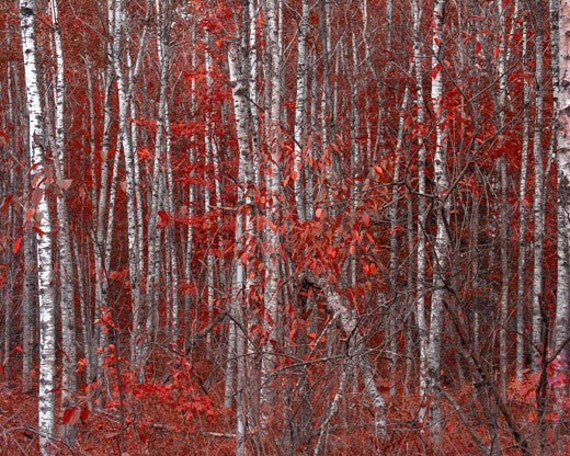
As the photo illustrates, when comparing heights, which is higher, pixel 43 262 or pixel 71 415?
pixel 43 262

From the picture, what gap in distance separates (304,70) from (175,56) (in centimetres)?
1173

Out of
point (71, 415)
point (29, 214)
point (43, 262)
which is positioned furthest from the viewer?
point (43, 262)

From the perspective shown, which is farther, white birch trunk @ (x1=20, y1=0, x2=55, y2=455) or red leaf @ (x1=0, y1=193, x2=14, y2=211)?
white birch trunk @ (x1=20, y1=0, x2=55, y2=455)

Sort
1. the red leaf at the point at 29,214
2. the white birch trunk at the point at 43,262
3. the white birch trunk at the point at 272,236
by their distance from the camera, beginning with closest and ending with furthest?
the red leaf at the point at 29,214, the white birch trunk at the point at 272,236, the white birch trunk at the point at 43,262

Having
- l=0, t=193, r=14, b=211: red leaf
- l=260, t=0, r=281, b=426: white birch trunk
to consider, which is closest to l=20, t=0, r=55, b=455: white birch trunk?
l=260, t=0, r=281, b=426: white birch trunk

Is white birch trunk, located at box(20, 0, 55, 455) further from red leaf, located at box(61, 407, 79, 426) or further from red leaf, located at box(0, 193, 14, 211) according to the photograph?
red leaf, located at box(0, 193, 14, 211)

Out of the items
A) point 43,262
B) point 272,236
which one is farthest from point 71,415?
point 43,262

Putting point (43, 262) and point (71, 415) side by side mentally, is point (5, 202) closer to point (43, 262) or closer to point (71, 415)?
point (71, 415)

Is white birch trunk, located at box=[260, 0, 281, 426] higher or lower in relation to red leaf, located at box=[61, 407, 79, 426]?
higher

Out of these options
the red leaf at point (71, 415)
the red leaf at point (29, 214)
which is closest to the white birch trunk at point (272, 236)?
the red leaf at point (71, 415)

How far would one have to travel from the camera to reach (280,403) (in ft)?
15.5

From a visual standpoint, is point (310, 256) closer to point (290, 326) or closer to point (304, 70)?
point (290, 326)

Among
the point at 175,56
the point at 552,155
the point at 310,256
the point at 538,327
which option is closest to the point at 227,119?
the point at 175,56

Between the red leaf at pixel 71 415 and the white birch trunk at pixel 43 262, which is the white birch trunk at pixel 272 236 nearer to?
the red leaf at pixel 71 415
